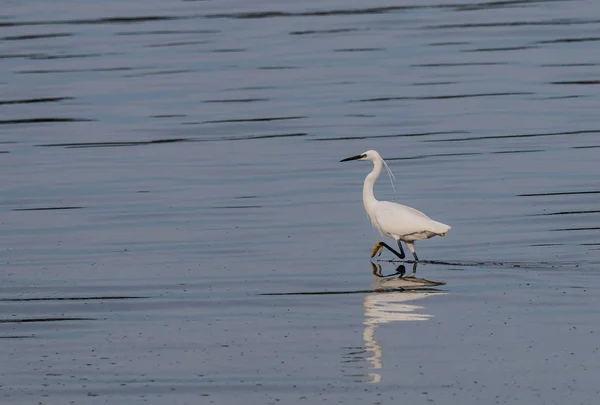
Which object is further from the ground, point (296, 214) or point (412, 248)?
point (296, 214)

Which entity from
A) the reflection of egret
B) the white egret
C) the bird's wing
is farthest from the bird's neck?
the reflection of egret

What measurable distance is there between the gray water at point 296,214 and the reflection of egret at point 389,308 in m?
0.04

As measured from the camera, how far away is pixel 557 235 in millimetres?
16609

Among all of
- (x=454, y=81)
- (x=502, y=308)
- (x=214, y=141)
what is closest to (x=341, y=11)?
(x=454, y=81)

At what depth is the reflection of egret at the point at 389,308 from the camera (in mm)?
11805

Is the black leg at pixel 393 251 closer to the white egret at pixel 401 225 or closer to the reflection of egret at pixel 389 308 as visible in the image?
the white egret at pixel 401 225

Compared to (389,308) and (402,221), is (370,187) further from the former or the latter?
(389,308)

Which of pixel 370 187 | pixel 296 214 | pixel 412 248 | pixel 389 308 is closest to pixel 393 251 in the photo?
pixel 412 248

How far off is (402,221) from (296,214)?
2152 mm

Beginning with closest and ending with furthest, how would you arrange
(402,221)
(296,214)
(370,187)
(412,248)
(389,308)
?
(389,308) → (402,221) → (412,248) → (370,187) → (296,214)

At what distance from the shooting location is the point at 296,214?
18234mm

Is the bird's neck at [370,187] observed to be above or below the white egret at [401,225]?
above

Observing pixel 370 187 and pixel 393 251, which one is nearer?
pixel 393 251

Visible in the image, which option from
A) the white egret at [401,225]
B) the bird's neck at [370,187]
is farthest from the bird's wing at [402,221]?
the bird's neck at [370,187]
